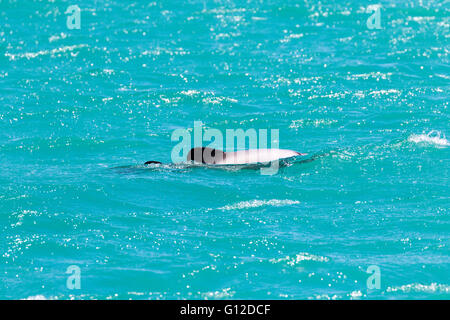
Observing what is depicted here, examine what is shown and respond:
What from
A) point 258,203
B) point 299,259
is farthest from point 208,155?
point 299,259

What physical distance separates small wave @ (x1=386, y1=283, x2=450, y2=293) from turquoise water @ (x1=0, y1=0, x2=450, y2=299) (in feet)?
0.09

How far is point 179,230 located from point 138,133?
600 cm

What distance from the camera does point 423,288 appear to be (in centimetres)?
1114

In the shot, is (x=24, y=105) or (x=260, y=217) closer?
(x=260, y=217)

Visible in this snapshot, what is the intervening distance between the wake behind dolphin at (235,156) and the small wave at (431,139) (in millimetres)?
2972

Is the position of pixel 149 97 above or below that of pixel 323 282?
above

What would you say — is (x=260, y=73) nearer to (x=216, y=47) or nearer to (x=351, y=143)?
(x=216, y=47)

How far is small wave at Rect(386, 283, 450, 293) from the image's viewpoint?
36.3 ft

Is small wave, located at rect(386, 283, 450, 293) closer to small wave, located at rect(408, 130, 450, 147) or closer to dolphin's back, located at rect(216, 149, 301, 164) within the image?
dolphin's back, located at rect(216, 149, 301, 164)

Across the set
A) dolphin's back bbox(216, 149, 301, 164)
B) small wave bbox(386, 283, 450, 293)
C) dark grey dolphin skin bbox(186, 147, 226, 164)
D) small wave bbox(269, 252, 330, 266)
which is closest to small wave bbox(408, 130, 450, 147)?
dolphin's back bbox(216, 149, 301, 164)

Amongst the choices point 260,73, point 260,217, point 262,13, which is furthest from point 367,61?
point 260,217
